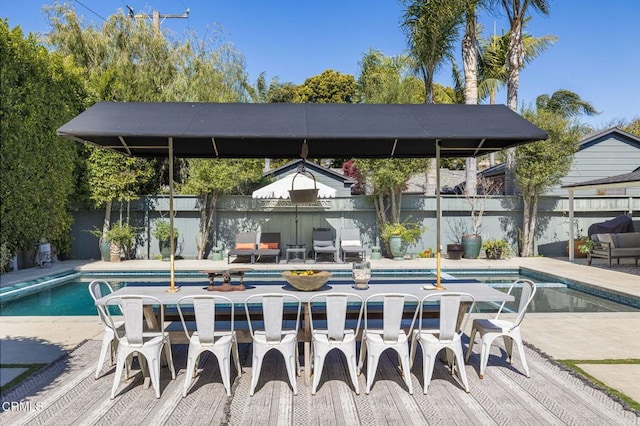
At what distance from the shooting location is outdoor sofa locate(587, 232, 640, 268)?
990 centimetres

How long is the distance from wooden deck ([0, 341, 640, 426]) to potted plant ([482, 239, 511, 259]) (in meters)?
7.86

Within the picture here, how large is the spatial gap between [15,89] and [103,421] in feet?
26.4

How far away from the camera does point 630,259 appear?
1078cm

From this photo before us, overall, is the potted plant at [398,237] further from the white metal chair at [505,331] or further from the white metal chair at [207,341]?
the white metal chair at [207,341]

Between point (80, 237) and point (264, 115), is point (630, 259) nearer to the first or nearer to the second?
point (264, 115)

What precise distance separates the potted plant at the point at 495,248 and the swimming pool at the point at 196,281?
1339mm

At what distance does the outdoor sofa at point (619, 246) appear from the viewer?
9.90 m

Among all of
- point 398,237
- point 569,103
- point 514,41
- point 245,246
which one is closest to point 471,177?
point 398,237

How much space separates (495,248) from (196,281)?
788cm

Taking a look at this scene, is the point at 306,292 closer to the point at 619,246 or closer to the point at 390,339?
the point at 390,339

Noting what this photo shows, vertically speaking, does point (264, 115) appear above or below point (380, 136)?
above

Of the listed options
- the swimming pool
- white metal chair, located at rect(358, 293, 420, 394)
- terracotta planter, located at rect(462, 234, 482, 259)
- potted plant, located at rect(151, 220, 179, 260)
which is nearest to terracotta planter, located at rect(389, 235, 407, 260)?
the swimming pool

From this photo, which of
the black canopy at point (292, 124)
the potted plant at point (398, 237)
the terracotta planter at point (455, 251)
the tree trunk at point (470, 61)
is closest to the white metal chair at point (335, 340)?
the black canopy at point (292, 124)

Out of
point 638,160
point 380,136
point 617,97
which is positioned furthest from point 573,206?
point 617,97
